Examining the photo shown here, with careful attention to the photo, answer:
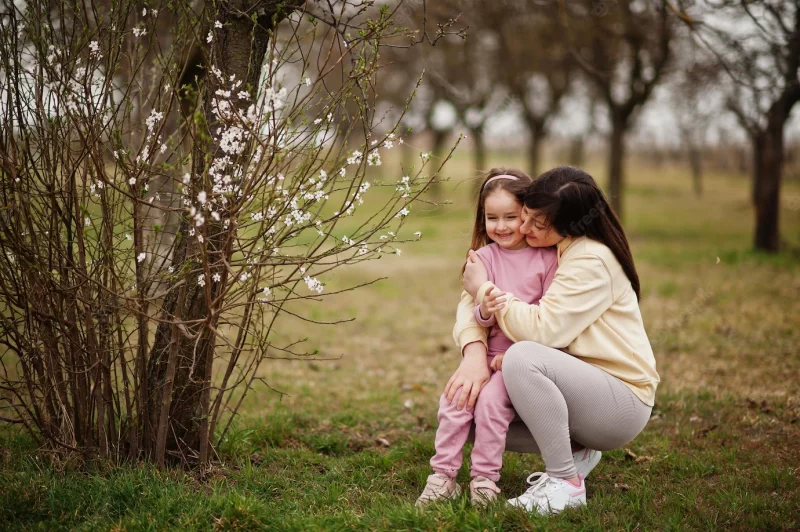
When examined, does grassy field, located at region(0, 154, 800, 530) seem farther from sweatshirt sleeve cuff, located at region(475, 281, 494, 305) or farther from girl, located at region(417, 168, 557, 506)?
sweatshirt sleeve cuff, located at region(475, 281, 494, 305)

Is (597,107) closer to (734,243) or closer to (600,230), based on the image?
(734,243)

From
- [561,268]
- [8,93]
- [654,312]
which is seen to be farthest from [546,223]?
[654,312]

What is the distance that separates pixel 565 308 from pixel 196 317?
65.9 inches

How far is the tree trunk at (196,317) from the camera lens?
283cm

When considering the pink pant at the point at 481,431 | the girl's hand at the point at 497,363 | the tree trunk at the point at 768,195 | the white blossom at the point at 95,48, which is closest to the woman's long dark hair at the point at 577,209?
the girl's hand at the point at 497,363

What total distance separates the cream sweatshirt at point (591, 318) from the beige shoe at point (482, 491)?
625 millimetres

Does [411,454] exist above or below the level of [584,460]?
below

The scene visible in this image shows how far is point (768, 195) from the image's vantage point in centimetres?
1201

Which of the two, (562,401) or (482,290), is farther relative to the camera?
(482,290)

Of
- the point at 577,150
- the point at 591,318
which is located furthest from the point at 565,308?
the point at 577,150

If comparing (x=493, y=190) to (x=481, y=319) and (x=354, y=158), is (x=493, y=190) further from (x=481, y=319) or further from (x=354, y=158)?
(x=354, y=158)

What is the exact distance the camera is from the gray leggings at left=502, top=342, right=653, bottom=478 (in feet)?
9.21

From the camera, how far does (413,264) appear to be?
1266 centimetres

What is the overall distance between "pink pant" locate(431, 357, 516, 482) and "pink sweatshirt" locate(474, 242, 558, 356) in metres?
0.25
